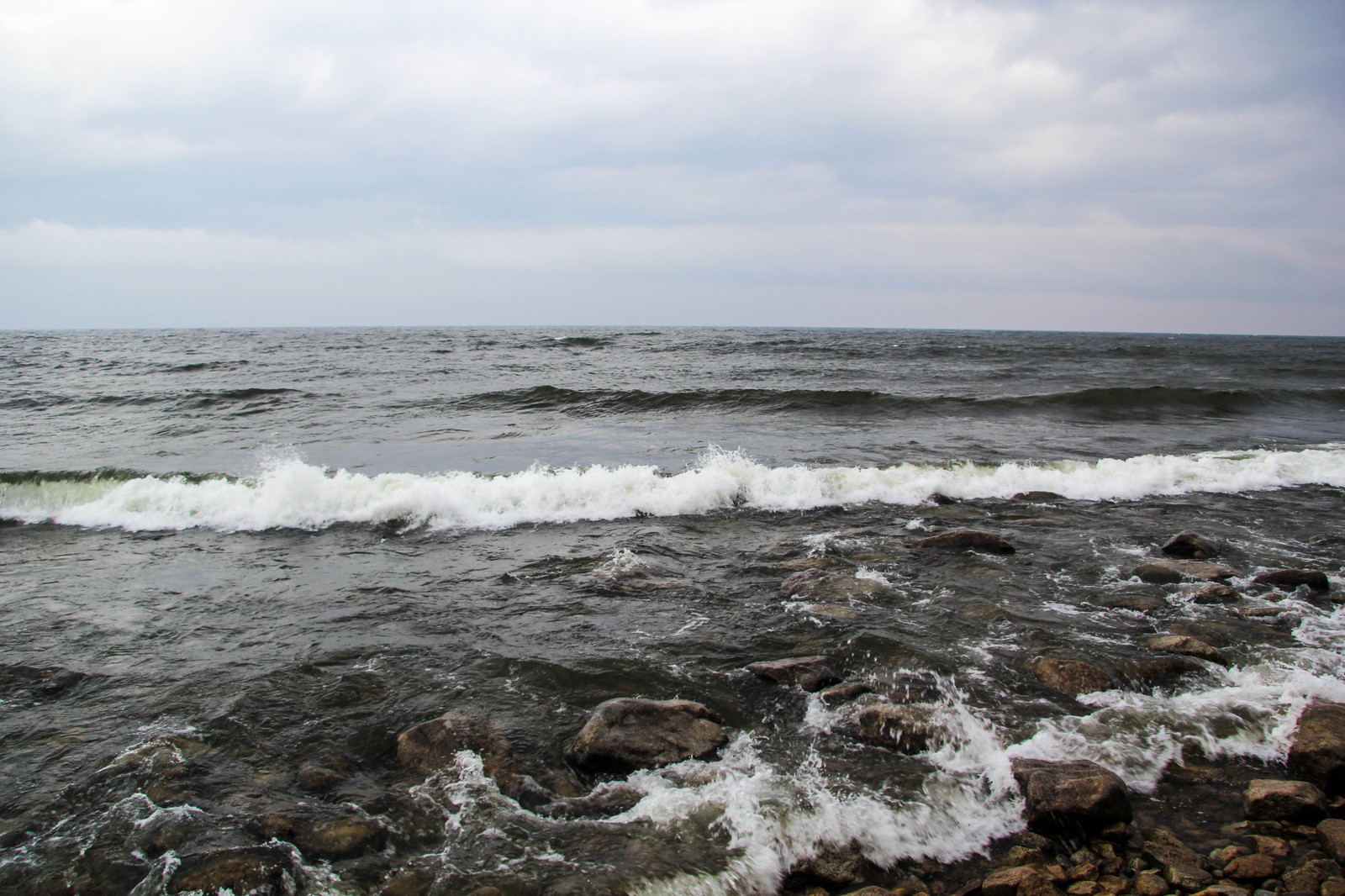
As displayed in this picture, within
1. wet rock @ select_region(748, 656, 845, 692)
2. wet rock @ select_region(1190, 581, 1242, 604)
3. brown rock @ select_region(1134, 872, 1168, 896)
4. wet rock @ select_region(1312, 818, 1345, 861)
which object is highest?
wet rock @ select_region(1190, 581, 1242, 604)

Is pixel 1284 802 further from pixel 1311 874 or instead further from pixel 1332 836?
pixel 1311 874

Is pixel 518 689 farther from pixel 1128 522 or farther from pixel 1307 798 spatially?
pixel 1128 522

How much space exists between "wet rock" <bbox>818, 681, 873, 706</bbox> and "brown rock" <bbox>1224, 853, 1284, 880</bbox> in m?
2.11

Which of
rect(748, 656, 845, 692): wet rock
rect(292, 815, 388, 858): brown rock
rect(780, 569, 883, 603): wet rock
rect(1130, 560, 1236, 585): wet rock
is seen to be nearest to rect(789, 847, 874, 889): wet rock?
rect(748, 656, 845, 692): wet rock

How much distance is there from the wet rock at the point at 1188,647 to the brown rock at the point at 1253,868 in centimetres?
239

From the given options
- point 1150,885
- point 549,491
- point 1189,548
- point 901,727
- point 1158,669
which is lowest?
point 1150,885

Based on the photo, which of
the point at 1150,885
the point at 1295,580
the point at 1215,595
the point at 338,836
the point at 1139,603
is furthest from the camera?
the point at 1295,580

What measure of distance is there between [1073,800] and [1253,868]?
755mm

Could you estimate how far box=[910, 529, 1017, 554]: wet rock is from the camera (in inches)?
320

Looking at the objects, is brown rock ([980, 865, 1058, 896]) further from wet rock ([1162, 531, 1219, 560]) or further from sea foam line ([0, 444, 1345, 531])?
sea foam line ([0, 444, 1345, 531])

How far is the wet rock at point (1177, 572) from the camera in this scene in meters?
7.14

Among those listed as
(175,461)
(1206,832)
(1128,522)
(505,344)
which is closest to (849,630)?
(1206,832)

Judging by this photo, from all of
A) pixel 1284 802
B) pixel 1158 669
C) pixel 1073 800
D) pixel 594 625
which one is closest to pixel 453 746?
pixel 594 625

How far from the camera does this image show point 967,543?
26.9 feet
